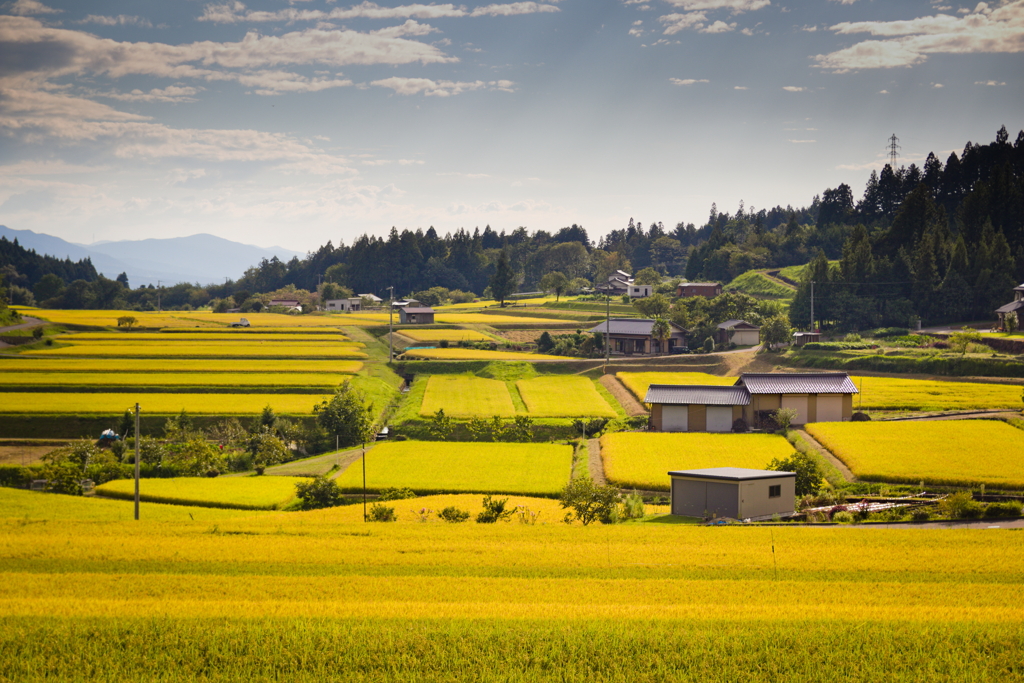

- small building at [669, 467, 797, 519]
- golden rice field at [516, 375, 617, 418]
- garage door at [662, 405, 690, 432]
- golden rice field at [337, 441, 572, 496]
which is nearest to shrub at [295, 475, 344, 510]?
golden rice field at [337, 441, 572, 496]

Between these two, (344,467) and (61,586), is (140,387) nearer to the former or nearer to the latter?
(344,467)

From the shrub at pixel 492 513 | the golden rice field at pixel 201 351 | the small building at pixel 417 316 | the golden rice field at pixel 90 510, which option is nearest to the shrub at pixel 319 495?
the golden rice field at pixel 90 510

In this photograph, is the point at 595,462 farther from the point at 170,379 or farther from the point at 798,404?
the point at 170,379

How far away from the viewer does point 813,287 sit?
70938mm

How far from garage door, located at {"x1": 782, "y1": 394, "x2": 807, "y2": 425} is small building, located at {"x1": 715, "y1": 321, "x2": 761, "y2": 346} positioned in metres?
29.6

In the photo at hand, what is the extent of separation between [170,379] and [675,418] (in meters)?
32.1

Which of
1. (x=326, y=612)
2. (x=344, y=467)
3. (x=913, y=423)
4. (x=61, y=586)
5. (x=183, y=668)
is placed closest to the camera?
(x=183, y=668)

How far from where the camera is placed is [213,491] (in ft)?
99.2

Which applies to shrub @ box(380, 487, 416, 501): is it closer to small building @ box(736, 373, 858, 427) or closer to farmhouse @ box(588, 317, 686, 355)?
small building @ box(736, 373, 858, 427)

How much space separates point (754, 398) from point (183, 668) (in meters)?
36.1

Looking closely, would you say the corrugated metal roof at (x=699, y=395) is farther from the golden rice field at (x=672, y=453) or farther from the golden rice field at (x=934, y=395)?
the golden rice field at (x=934, y=395)

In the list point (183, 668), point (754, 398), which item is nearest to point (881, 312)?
point (754, 398)

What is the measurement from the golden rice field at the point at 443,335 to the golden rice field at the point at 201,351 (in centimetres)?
902

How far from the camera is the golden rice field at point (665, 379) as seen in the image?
53.8 meters
